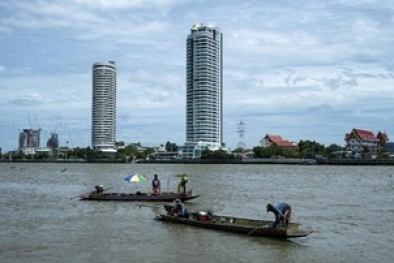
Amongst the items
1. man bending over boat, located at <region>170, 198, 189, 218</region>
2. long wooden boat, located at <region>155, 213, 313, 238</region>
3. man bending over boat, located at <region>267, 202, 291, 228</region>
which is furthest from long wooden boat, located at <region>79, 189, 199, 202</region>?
man bending over boat, located at <region>267, 202, 291, 228</region>

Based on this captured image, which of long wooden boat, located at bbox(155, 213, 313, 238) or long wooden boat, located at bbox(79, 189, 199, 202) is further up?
long wooden boat, located at bbox(79, 189, 199, 202)

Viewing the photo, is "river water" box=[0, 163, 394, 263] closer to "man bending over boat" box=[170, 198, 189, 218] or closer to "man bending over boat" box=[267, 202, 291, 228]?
"man bending over boat" box=[267, 202, 291, 228]

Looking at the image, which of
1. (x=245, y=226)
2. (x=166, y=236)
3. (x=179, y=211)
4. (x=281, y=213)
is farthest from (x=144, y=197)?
(x=281, y=213)

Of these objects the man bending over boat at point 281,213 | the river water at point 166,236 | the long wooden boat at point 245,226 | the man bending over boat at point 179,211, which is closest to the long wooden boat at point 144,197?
the river water at point 166,236

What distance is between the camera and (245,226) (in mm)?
24516

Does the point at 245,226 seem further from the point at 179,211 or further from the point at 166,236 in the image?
the point at 179,211

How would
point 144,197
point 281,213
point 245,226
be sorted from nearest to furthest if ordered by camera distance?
point 281,213 → point 245,226 → point 144,197

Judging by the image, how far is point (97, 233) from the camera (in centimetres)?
2556

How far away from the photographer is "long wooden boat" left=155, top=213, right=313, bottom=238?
22.8m

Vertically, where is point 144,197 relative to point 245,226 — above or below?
above

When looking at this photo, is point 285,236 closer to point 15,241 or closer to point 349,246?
point 349,246

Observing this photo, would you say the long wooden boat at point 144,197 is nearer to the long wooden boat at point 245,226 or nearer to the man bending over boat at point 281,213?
the long wooden boat at point 245,226

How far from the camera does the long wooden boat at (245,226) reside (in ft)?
74.9

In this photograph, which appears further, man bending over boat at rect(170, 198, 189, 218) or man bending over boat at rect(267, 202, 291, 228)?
man bending over boat at rect(170, 198, 189, 218)
